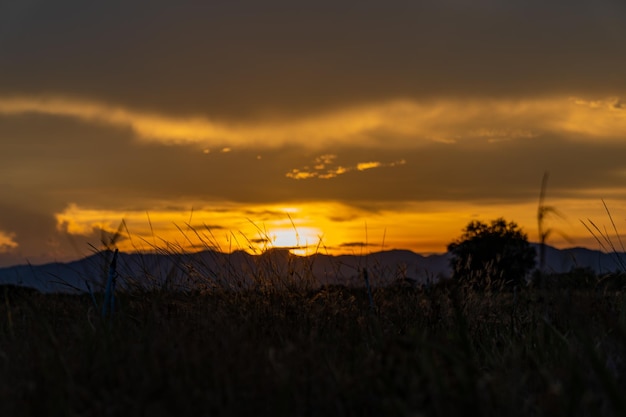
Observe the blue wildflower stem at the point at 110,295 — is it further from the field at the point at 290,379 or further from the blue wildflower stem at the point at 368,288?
the blue wildflower stem at the point at 368,288

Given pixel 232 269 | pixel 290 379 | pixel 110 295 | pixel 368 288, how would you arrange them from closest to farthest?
pixel 290 379 < pixel 110 295 < pixel 368 288 < pixel 232 269

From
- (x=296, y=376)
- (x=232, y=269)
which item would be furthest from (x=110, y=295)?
(x=296, y=376)

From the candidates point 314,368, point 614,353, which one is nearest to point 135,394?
→ point 314,368

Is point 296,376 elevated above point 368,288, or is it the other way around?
point 368,288

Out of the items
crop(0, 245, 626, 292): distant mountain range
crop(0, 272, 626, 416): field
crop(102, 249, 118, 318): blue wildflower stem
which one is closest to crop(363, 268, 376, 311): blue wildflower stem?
crop(0, 245, 626, 292): distant mountain range

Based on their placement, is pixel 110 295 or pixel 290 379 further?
pixel 110 295

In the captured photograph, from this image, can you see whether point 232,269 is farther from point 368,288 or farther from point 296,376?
point 296,376

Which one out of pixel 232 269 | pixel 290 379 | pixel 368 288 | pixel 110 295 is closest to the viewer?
pixel 290 379

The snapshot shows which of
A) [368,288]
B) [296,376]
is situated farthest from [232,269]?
[296,376]

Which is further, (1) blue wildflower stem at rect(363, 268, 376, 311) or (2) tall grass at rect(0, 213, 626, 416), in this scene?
(1) blue wildflower stem at rect(363, 268, 376, 311)

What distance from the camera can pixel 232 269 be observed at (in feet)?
31.5

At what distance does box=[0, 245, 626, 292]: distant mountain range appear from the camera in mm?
9297

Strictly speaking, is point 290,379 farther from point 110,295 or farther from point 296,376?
point 110,295

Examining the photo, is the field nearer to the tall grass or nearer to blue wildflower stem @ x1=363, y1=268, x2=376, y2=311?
the tall grass
